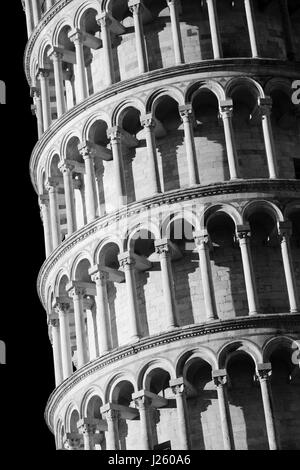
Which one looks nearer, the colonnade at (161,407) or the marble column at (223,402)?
the marble column at (223,402)

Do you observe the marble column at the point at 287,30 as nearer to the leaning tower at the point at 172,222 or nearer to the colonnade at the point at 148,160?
the leaning tower at the point at 172,222

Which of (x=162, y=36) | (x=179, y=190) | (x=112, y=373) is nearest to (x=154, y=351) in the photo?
(x=112, y=373)

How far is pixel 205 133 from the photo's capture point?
1791 inches

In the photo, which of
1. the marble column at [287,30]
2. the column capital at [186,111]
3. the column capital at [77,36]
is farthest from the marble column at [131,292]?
the marble column at [287,30]

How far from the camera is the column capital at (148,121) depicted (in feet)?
148

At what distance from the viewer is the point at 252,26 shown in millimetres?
46562

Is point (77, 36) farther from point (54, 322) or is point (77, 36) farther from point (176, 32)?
point (54, 322)

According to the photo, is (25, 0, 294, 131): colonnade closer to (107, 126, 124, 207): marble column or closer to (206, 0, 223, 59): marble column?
(206, 0, 223, 59): marble column

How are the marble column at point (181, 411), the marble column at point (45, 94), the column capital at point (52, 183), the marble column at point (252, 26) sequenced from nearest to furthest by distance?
1. the marble column at point (181, 411)
2. the marble column at point (252, 26)
3. the column capital at point (52, 183)
4. the marble column at point (45, 94)

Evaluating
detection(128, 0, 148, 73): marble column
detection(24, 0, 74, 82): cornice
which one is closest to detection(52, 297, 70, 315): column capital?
detection(128, 0, 148, 73): marble column

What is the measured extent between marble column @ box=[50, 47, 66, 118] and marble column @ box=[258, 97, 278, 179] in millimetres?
5291

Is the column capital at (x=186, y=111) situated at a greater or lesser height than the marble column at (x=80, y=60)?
lesser

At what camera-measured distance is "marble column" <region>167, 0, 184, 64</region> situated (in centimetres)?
4597

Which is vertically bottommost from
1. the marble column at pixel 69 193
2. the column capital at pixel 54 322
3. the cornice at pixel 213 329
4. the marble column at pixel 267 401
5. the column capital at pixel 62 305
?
the marble column at pixel 267 401
